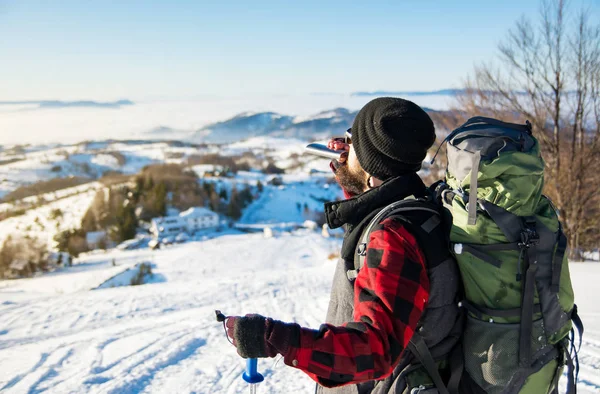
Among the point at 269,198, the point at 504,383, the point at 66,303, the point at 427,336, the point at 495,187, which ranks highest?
the point at 495,187

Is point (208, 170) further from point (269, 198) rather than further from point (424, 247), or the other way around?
point (424, 247)

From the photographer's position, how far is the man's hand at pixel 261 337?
1346 mm

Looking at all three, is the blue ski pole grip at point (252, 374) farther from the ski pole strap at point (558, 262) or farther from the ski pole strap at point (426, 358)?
the ski pole strap at point (558, 262)

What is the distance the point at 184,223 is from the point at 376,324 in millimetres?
64273

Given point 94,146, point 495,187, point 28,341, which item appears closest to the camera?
point 495,187

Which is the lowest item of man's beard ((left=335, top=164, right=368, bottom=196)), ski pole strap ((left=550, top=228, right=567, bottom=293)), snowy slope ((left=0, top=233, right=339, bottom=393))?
snowy slope ((left=0, top=233, right=339, bottom=393))

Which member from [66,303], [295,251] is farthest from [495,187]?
[295,251]

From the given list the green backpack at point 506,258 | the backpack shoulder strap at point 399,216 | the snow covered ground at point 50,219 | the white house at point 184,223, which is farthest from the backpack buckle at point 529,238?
the snow covered ground at point 50,219

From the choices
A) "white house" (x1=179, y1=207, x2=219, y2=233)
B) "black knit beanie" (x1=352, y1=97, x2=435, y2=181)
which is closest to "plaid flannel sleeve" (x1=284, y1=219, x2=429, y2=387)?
"black knit beanie" (x1=352, y1=97, x2=435, y2=181)

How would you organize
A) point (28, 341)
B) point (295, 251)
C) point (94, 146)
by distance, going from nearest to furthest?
point (28, 341), point (295, 251), point (94, 146)

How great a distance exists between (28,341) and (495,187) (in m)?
6.88

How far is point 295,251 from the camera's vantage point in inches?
1500

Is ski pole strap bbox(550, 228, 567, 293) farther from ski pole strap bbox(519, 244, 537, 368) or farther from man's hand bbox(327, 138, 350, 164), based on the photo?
man's hand bbox(327, 138, 350, 164)

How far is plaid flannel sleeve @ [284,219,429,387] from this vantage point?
4.34 ft
